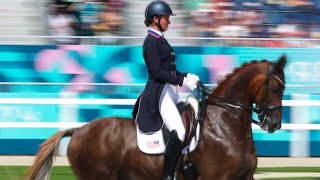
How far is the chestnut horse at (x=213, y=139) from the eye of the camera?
6785mm

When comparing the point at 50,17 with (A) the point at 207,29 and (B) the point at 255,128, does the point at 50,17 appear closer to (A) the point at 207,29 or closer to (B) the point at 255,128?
(A) the point at 207,29

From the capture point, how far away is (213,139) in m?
6.86

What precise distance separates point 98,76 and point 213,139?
6624 millimetres

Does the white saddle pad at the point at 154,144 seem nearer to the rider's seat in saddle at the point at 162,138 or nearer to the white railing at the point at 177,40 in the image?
the rider's seat in saddle at the point at 162,138

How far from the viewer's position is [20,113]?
1267 centimetres

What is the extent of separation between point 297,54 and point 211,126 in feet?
21.3

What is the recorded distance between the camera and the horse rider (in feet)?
22.4

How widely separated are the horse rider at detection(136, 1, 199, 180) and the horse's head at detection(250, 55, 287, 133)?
645 mm

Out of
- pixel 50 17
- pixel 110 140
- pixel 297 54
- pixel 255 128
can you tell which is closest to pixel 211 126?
pixel 110 140

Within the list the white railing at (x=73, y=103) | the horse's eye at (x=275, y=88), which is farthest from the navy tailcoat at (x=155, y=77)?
the white railing at (x=73, y=103)

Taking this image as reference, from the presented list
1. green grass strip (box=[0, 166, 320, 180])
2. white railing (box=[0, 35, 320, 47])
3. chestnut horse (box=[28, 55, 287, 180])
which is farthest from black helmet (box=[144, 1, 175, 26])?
white railing (box=[0, 35, 320, 47])

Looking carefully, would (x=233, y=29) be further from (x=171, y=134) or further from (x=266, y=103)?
(x=171, y=134)

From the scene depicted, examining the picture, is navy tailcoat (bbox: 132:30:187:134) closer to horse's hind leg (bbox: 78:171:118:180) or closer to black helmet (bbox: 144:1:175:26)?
black helmet (bbox: 144:1:175:26)

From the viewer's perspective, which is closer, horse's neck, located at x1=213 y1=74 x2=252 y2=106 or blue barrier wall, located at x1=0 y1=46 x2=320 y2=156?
horse's neck, located at x1=213 y1=74 x2=252 y2=106
